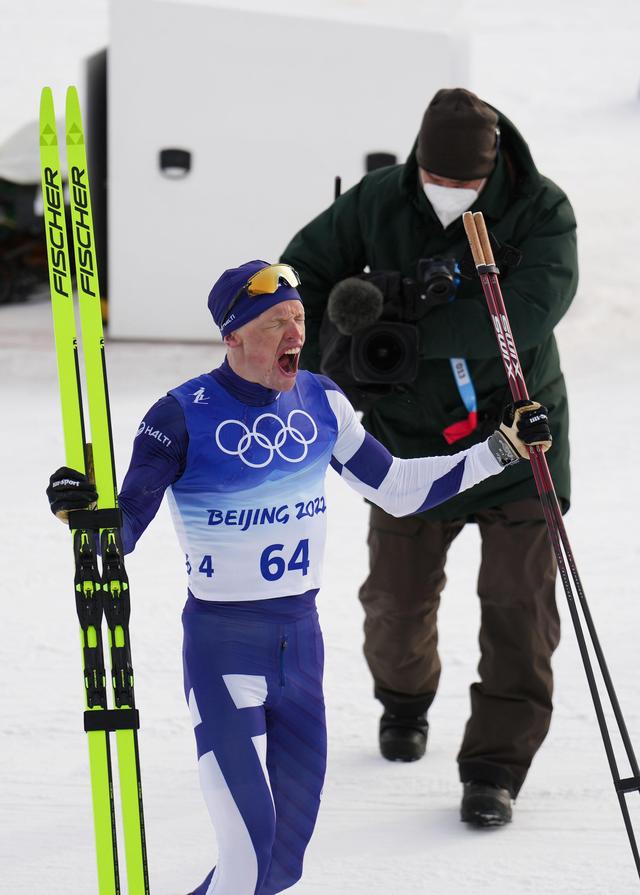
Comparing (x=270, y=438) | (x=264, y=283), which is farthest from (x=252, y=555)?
(x=264, y=283)

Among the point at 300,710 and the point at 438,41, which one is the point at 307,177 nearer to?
the point at 438,41

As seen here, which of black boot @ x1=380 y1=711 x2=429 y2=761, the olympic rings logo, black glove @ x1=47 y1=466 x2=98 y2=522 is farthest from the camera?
black boot @ x1=380 y1=711 x2=429 y2=761

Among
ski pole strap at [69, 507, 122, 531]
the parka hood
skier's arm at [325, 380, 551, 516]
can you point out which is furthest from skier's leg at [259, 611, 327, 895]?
the parka hood

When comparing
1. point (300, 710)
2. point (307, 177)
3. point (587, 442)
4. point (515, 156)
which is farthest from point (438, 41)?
point (300, 710)

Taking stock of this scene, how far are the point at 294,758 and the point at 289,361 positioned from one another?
91 cm

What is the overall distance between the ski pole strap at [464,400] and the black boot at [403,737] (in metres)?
1.05

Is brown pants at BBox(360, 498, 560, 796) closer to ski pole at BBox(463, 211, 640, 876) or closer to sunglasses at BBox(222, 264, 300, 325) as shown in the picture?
ski pole at BBox(463, 211, 640, 876)

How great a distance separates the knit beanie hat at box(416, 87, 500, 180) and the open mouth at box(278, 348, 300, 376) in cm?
116

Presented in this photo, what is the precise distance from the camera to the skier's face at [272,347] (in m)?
3.13

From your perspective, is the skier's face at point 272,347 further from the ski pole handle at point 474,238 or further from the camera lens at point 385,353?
the camera lens at point 385,353

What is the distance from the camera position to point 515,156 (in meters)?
4.18

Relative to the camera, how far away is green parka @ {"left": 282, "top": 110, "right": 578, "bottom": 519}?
13.3 feet

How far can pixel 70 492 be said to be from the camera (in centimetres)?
285

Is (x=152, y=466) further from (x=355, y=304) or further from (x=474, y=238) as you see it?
(x=355, y=304)
